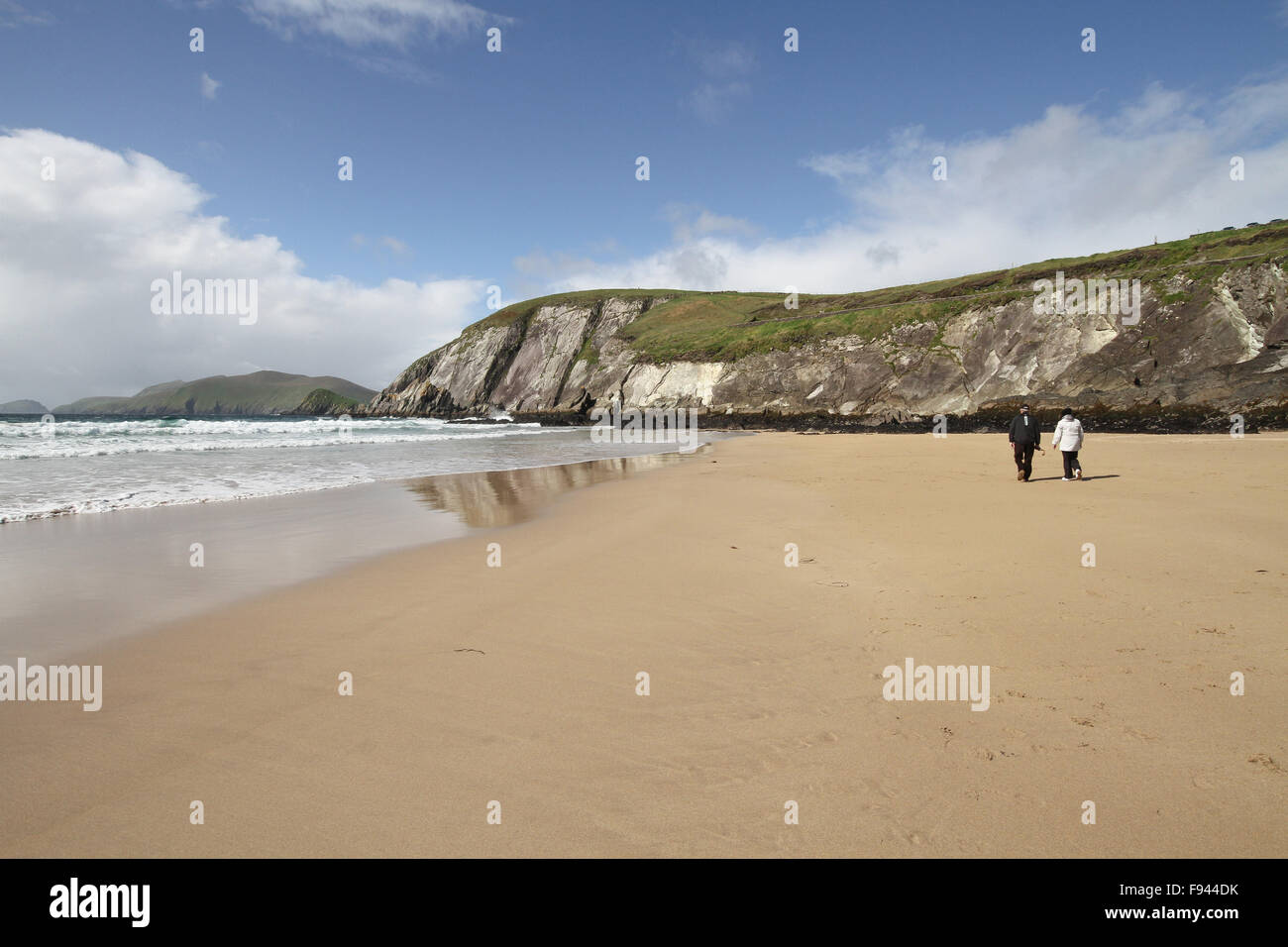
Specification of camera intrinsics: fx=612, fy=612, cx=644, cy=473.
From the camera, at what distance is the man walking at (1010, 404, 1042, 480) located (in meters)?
13.3

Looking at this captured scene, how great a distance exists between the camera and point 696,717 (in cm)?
351

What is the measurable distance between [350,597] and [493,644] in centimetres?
208

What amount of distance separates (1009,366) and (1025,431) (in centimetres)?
3428

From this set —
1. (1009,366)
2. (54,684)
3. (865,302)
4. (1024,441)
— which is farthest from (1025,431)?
(865,302)

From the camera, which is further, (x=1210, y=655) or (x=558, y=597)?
(x=558, y=597)

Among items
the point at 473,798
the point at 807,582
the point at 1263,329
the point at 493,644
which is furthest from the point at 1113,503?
the point at 1263,329

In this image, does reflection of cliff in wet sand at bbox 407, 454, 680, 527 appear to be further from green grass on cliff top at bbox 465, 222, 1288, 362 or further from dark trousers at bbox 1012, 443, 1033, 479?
green grass on cliff top at bbox 465, 222, 1288, 362

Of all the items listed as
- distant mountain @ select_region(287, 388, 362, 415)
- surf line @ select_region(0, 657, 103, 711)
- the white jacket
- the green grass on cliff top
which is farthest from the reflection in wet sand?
distant mountain @ select_region(287, 388, 362, 415)

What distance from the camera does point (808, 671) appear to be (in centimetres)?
408

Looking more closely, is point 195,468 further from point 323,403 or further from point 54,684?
point 323,403

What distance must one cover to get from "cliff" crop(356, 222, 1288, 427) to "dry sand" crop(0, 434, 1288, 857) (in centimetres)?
3226
